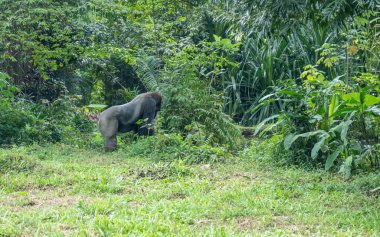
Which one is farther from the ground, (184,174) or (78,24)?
(78,24)

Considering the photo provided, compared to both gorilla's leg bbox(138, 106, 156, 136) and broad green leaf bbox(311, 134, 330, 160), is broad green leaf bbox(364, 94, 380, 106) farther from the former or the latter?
gorilla's leg bbox(138, 106, 156, 136)

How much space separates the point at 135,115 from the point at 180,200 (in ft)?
18.0

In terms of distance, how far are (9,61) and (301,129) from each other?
27.9ft

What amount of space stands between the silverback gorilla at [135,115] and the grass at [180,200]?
2147 mm

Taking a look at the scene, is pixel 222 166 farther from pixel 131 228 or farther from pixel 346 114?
pixel 131 228

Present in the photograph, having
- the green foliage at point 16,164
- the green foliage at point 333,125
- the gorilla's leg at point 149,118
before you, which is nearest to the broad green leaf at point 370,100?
the green foliage at point 333,125

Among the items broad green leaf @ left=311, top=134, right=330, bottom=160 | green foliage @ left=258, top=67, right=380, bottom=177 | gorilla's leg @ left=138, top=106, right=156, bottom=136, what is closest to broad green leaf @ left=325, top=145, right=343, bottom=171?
green foliage @ left=258, top=67, right=380, bottom=177

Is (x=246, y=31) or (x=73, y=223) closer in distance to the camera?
(x=73, y=223)

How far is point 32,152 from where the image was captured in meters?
9.52

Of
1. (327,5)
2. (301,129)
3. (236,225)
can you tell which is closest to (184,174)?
(301,129)

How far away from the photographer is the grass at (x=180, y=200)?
4891 millimetres

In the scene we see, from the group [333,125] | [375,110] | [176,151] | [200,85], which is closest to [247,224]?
[375,110]

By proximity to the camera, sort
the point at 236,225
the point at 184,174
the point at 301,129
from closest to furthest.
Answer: the point at 236,225
the point at 184,174
the point at 301,129

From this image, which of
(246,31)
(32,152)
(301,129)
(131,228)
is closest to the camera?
(131,228)
